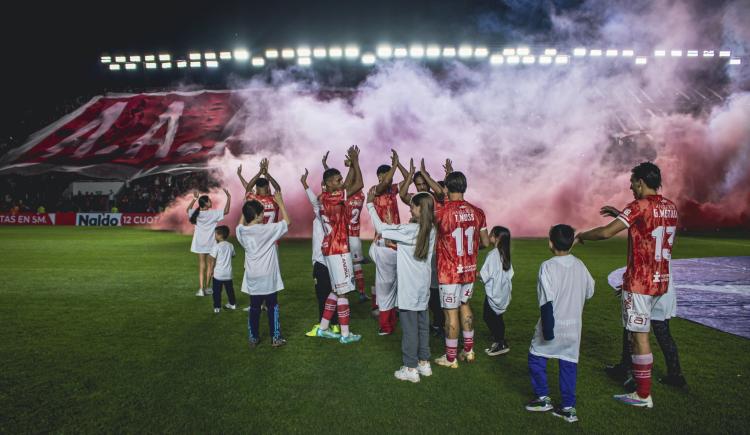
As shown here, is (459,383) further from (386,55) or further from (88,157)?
(386,55)

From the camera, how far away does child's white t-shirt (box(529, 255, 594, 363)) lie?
3.90m

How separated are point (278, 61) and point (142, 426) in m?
32.4

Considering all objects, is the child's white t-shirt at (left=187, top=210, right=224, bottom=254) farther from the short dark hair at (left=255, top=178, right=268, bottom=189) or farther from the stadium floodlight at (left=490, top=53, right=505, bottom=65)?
the stadium floodlight at (left=490, top=53, right=505, bottom=65)

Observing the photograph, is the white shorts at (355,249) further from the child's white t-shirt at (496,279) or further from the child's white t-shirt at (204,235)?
the child's white t-shirt at (496,279)

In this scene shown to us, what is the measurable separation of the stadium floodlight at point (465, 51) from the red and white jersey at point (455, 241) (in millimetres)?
27649

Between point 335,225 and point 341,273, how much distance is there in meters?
0.65

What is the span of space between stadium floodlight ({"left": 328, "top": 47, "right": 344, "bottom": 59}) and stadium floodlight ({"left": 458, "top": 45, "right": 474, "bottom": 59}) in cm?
823

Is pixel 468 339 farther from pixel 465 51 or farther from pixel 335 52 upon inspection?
pixel 335 52

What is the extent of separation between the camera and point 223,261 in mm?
7562

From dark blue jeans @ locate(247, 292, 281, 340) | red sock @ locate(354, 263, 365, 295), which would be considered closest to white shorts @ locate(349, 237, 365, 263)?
red sock @ locate(354, 263, 365, 295)

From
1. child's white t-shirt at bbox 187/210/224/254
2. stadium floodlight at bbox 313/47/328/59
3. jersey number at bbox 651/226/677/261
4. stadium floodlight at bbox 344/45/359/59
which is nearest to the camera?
Answer: jersey number at bbox 651/226/677/261

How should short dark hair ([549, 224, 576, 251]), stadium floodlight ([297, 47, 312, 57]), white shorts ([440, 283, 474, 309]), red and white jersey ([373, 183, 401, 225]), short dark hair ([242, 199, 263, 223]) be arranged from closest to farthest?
short dark hair ([549, 224, 576, 251]) < white shorts ([440, 283, 474, 309]) < short dark hair ([242, 199, 263, 223]) < red and white jersey ([373, 183, 401, 225]) < stadium floodlight ([297, 47, 312, 57])

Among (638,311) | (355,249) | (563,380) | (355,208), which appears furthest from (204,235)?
(638,311)

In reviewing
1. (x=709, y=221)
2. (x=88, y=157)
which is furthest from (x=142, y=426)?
(x=709, y=221)
